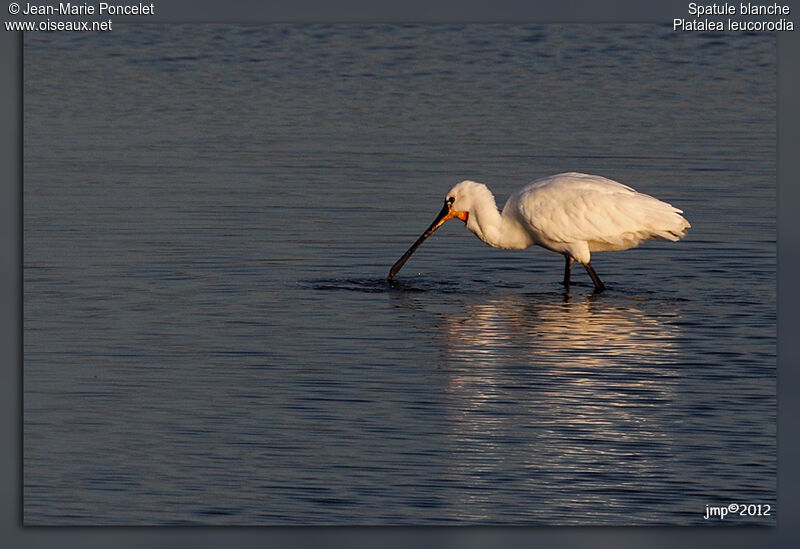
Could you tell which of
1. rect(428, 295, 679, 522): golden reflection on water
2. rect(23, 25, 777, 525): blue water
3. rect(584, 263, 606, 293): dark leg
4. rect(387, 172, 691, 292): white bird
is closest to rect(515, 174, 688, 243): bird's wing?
rect(387, 172, 691, 292): white bird

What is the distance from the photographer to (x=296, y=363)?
13.5m

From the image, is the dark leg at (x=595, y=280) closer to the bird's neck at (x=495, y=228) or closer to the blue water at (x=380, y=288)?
the blue water at (x=380, y=288)

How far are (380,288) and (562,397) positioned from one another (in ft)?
Answer: 11.9

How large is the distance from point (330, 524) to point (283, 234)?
7.39 meters

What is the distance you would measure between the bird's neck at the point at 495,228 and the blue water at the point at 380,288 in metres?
0.43

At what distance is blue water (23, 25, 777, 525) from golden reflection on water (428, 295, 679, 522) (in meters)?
0.03

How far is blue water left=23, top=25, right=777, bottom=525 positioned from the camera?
444 inches

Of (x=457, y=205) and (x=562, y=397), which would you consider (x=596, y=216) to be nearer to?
(x=457, y=205)

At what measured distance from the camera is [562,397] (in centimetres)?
1271

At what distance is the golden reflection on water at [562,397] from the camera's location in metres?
11.2

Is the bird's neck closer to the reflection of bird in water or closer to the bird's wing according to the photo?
the bird's wing

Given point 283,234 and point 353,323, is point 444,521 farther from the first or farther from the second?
point 283,234

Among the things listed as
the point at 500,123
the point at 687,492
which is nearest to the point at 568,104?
the point at 500,123

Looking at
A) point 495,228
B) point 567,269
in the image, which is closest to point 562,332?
point 567,269
